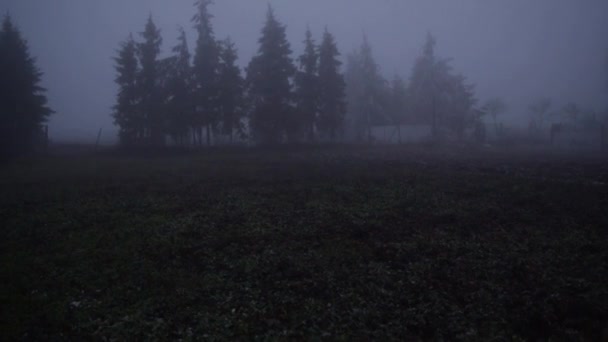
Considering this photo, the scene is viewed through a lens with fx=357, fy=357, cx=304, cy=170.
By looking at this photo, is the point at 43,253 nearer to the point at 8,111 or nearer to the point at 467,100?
the point at 8,111

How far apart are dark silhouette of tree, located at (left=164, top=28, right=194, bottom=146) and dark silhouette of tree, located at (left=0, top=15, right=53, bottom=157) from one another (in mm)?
12034

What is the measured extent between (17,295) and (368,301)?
715 centimetres

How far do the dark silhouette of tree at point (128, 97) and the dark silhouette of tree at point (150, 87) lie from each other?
858 millimetres

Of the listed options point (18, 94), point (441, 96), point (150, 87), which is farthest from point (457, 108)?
point (18, 94)

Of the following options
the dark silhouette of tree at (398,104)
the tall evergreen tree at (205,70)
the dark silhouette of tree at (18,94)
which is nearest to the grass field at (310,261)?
the dark silhouette of tree at (18,94)

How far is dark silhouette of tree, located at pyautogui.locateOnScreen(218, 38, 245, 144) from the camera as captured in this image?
1542 inches

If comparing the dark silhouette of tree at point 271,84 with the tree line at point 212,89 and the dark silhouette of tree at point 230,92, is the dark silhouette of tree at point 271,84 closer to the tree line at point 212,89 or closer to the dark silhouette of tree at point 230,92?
the tree line at point 212,89

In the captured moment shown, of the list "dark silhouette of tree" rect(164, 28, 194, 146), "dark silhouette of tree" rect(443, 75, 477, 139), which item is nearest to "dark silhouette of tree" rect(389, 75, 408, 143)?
"dark silhouette of tree" rect(443, 75, 477, 139)

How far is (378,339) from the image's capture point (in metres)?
6.00

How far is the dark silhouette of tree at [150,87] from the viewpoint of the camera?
40281 mm

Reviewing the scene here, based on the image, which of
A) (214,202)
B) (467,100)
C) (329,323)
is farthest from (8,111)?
(467,100)

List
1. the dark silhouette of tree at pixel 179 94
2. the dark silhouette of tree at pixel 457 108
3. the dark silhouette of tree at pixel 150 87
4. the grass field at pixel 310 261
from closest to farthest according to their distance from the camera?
the grass field at pixel 310 261, the dark silhouette of tree at pixel 179 94, the dark silhouette of tree at pixel 150 87, the dark silhouette of tree at pixel 457 108

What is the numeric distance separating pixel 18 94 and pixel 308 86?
29.2 metres

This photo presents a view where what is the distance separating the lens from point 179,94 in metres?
39.1
